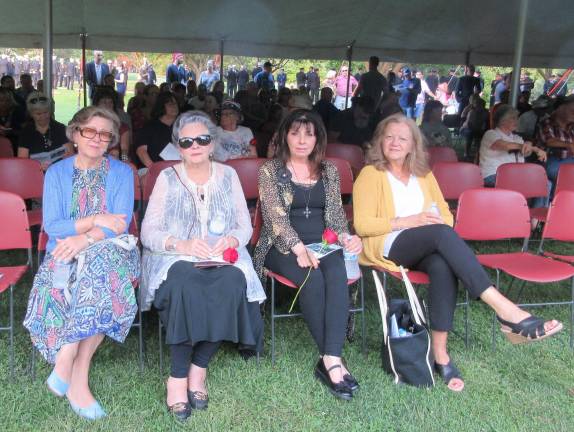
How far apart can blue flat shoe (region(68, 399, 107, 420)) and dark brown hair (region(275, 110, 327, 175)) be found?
1.61m

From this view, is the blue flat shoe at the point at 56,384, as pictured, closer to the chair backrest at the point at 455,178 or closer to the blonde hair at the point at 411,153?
the blonde hair at the point at 411,153

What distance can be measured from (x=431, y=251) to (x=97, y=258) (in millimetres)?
1663

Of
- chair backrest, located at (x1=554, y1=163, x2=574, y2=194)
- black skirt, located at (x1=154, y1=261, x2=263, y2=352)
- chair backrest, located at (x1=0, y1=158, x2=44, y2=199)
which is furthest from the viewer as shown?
chair backrest, located at (x1=554, y1=163, x2=574, y2=194)

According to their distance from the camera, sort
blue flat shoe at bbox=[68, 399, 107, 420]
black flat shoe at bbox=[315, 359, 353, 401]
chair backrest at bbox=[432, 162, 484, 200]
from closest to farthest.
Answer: blue flat shoe at bbox=[68, 399, 107, 420], black flat shoe at bbox=[315, 359, 353, 401], chair backrest at bbox=[432, 162, 484, 200]

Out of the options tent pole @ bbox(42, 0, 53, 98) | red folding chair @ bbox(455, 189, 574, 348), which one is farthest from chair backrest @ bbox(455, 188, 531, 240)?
tent pole @ bbox(42, 0, 53, 98)

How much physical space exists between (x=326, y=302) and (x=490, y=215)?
4.57ft

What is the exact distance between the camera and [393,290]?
167 inches

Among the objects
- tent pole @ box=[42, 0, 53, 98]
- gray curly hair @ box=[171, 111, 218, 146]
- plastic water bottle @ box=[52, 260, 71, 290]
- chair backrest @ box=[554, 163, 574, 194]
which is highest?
tent pole @ box=[42, 0, 53, 98]

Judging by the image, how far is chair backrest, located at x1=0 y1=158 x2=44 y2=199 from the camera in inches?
156

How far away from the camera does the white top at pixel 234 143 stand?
5.28 m

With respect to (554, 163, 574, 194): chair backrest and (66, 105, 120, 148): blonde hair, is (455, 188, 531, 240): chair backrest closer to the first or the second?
(554, 163, 574, 194): chair backrest

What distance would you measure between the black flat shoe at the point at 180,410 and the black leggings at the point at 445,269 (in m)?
1.29

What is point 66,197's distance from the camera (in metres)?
2.91

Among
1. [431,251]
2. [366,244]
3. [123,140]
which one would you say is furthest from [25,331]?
[123,140]
